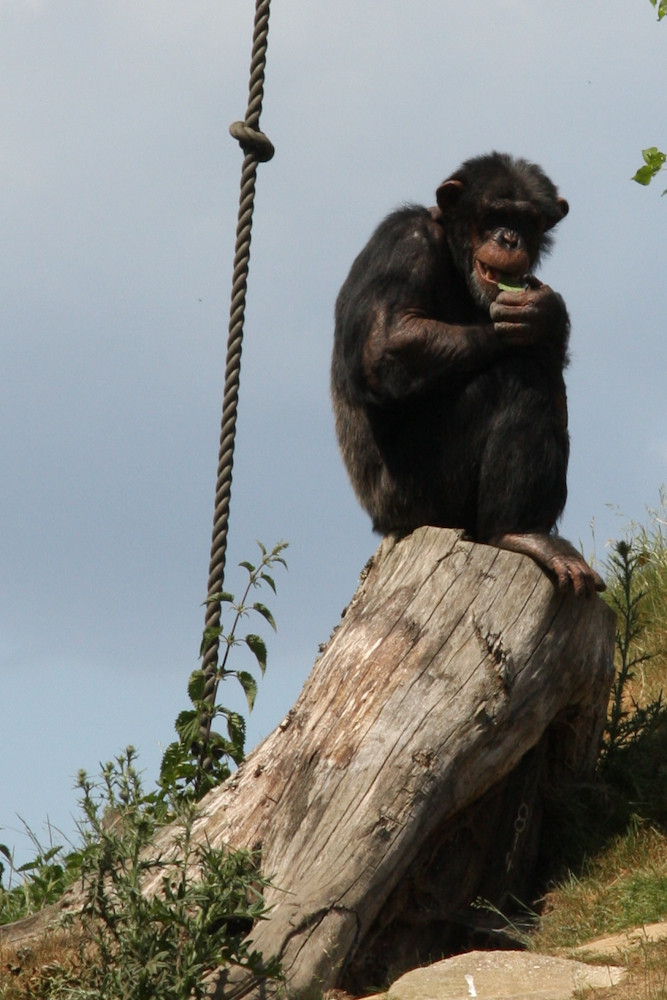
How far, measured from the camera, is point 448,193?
5.49 m

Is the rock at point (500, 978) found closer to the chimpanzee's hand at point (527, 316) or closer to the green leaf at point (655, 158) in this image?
the chimpanzee's hand at point (527, 316)

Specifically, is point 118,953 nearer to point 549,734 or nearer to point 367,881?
point 367,881

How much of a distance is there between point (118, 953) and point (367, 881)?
2.74 feet

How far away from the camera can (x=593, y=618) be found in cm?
482

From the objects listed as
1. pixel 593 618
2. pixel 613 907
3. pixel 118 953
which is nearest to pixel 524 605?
pixel 593 618

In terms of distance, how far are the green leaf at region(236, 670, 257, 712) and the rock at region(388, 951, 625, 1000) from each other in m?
1.35

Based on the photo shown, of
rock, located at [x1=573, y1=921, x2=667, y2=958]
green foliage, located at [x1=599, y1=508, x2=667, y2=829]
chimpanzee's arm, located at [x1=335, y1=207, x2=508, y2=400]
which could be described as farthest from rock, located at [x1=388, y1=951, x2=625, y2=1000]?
chimpanzee's arm, located at [x1=335, y1=207, x2=508, y2=400]

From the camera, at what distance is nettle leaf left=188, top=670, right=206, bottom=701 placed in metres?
4.88

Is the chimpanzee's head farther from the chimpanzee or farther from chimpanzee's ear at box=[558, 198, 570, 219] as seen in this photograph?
chimpanzee's ear at box=[558, 198, 570, 219]

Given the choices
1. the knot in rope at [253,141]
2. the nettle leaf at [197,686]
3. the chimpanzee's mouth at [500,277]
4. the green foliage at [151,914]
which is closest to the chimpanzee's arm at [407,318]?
the chimpanzee's mouth at [500,277]

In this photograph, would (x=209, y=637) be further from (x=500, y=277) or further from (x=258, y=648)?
(x=500, y=277)

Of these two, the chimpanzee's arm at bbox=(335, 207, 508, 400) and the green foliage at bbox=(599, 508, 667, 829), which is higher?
the chimpanzee's arm at bbox=(335, 207, 508, 400)

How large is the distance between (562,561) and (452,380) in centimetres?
93

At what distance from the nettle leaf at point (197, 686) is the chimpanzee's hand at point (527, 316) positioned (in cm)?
177
